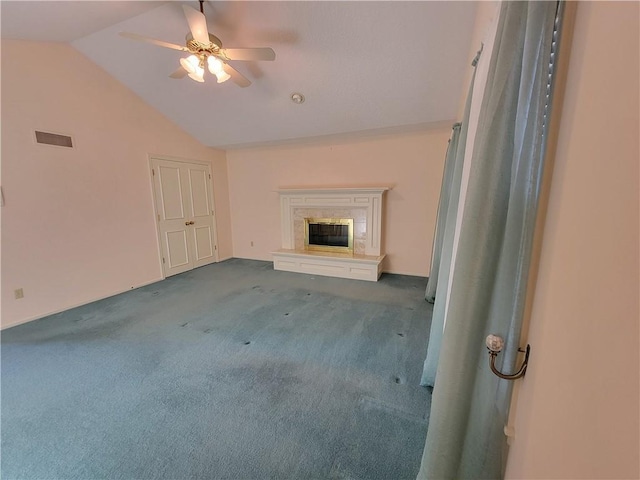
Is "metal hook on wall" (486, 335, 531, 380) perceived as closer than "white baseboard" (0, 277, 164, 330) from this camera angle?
Yes

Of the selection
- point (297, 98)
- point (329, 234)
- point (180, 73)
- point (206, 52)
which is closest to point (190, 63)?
point (206, 52)

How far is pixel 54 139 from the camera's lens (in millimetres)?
2891

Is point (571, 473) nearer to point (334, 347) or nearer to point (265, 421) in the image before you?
point (265, 421)

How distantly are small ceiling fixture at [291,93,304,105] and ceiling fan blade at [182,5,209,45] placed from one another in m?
1.33

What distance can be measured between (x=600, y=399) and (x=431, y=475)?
0.86m

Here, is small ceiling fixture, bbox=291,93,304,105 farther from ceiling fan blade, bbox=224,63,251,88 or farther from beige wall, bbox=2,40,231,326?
beige wall, bbox=2,40,231,326

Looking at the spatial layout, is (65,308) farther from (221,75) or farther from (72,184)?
(221,75)

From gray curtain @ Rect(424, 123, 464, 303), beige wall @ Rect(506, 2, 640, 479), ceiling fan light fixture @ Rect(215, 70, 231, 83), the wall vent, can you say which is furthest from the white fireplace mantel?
beige wall @ Rect(506, 2, 640, 479)

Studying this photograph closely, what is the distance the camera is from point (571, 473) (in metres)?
0.53

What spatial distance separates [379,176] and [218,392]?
3.64 m

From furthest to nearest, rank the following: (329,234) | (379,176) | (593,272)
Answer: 1. (329,234)
2. (379,176)
3. (593,272)

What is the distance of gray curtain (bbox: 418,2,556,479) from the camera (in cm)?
70

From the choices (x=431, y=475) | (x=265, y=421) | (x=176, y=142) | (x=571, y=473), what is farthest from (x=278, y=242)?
(x=571, y=473)

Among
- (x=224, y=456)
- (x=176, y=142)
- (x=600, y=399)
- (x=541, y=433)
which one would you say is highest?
(x=176, y=142)
